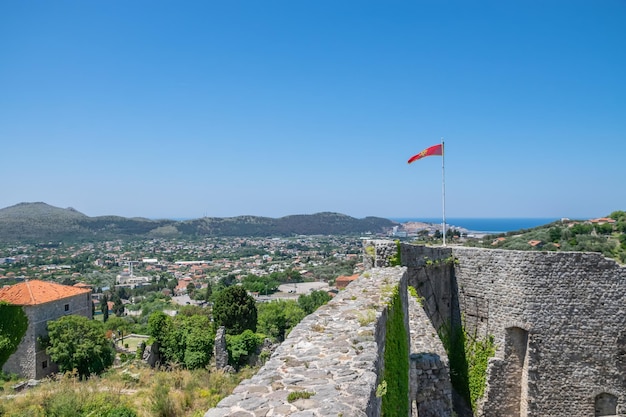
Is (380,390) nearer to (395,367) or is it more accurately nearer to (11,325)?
(395,367)

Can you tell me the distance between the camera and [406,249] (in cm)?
1087

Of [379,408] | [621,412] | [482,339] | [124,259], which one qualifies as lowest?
[124,259]

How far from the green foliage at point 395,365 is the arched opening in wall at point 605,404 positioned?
7189 mm

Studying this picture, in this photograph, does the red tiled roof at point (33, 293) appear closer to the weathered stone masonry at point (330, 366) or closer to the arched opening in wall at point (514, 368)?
the arched opening in wall at point (514, 368)

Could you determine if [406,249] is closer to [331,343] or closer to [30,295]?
[331,343]

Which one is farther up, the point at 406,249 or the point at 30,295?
the point at 406,249

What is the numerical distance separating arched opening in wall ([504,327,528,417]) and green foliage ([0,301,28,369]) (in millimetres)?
23298

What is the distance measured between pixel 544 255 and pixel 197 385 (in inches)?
427

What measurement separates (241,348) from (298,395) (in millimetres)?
23720

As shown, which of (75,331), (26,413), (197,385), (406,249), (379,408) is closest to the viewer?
(379,408)

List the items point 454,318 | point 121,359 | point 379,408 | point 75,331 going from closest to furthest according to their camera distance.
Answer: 1. point 379,408
2. point 454,318
3. point 75,331
4. point 121,359

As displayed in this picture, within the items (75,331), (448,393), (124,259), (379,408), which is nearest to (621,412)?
(448,393)

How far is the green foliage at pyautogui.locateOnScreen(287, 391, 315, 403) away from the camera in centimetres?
295

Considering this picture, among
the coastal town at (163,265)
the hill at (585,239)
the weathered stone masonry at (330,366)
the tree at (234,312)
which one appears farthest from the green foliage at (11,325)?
the coastal town at (163,265)
